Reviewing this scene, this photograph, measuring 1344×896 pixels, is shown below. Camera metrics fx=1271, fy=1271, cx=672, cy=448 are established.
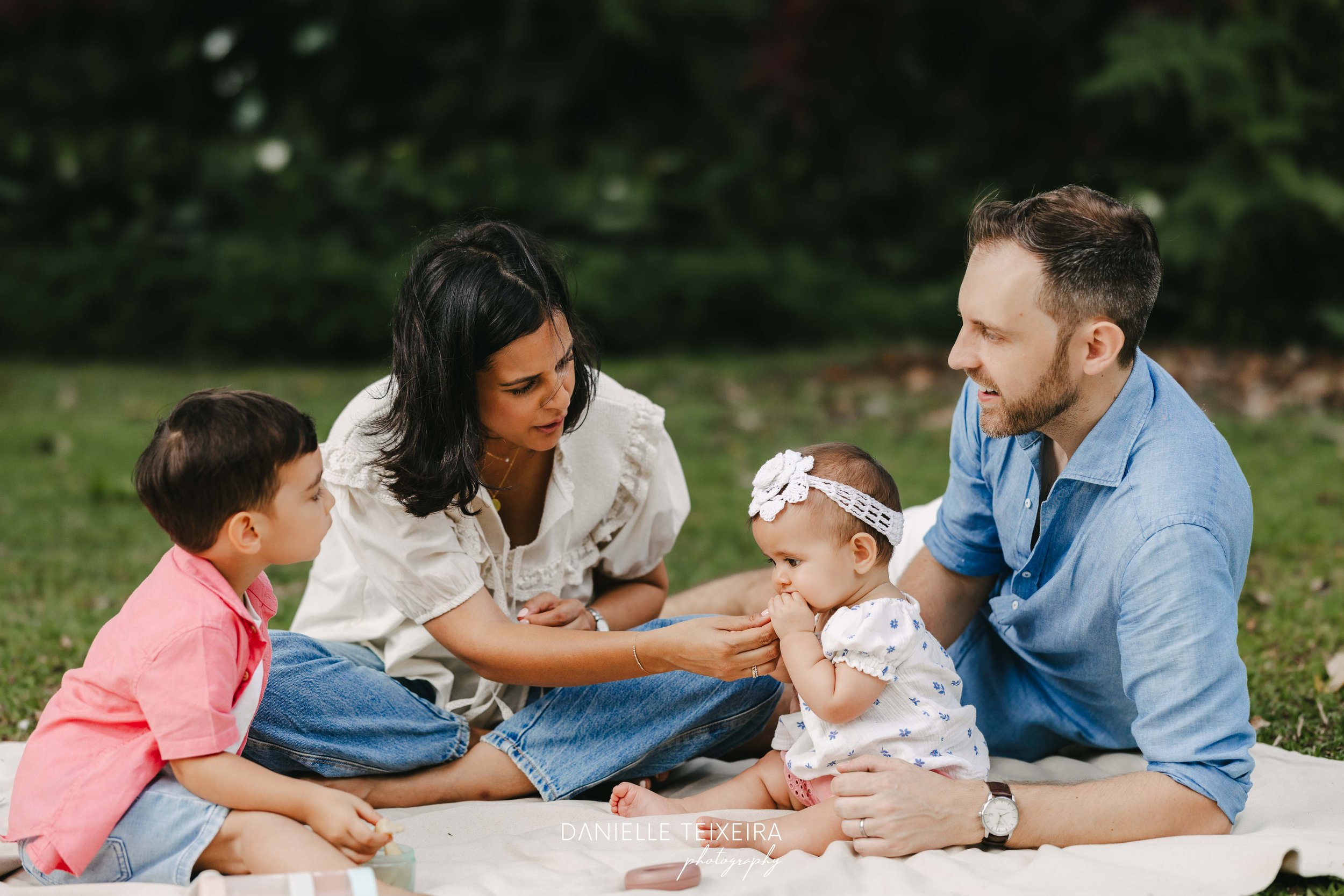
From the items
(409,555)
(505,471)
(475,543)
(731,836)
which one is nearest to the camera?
(731,836)

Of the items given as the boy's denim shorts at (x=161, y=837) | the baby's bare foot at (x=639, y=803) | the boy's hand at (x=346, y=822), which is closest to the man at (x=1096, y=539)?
the baby's bare foot at (x=639, y=803)

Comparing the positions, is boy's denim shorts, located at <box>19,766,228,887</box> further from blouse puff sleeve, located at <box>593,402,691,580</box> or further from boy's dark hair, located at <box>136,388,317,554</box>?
blouse puff sleeve, located at <box>593,402,691,580</box>

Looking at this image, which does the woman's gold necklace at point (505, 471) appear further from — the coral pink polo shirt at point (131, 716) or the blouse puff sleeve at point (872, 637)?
the blouse puff sleeve at point (872, 637)

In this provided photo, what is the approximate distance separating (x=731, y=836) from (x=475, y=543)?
88 centimetres

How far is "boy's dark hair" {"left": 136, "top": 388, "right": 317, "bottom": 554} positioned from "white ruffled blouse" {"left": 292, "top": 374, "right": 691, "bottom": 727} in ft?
1.33

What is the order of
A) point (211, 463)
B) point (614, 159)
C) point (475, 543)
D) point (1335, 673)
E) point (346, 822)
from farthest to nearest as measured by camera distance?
point (614, 159), point (1335, 673), point (475, 543), point (211, 463), point (346, 822)

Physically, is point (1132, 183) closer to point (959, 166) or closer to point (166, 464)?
point (959, 166)

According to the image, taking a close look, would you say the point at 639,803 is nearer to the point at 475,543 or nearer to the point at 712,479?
the point at 475,543

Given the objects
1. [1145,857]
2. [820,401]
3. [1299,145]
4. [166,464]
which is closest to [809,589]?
[1145,857]

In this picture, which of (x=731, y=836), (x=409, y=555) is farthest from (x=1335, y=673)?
(x=409, y=555)

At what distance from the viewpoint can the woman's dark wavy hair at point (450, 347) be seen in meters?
2.68

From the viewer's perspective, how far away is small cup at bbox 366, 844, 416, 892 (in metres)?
2.28

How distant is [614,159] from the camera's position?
31.8ft

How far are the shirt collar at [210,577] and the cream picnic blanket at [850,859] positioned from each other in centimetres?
51
